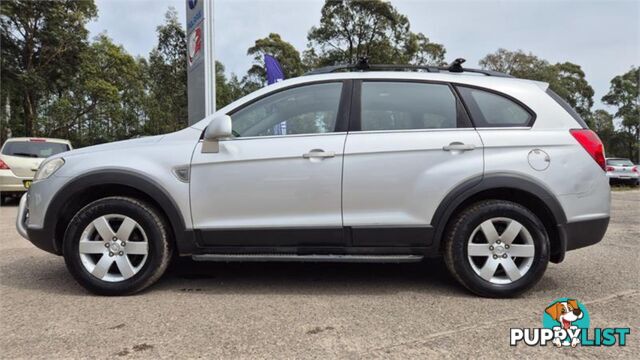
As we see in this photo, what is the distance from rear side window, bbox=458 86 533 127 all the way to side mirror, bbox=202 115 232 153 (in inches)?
73.1

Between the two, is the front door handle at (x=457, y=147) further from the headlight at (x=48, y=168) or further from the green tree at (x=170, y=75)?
the green tree at (x=170, y=75)

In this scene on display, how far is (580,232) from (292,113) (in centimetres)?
239

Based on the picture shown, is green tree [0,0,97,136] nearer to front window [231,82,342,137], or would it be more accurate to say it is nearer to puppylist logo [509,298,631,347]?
front window [231,82,342,137]

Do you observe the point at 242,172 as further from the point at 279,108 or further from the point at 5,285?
the point at 5,285

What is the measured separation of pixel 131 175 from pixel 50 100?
84.3ft

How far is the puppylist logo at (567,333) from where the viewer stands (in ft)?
9.00

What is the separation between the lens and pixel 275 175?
3455 millimetres

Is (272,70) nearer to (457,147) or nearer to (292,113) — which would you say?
(292,113)

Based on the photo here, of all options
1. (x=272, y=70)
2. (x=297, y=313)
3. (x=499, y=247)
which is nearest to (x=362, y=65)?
(x=499, y=247)

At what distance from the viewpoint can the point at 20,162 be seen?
9.72 meters

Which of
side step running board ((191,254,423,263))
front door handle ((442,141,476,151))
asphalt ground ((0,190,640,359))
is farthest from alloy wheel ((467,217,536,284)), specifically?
front door handle ((442,141,476,151))

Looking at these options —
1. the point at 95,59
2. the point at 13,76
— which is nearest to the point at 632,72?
the point at 95,59

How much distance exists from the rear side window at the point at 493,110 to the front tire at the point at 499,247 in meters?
0.63

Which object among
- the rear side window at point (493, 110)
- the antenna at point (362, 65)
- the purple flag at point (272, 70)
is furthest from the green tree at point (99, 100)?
Result: the rear side window at point (493, 110)
